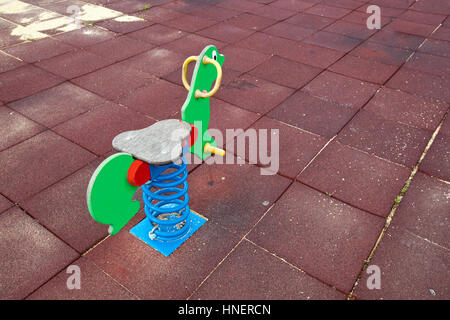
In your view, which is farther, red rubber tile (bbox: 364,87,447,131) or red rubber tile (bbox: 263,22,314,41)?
red rubber tile (bbox: 263,22,314,41)

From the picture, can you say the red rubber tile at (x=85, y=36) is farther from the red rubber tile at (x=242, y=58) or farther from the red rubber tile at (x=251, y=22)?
the red rubber tile at (x=251, y=22)

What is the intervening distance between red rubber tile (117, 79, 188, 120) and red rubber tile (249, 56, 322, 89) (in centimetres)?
147

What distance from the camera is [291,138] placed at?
4.47 metres

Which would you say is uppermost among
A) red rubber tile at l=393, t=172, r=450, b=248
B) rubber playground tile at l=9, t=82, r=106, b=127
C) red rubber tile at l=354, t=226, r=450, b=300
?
rubber playground tile at l=9, t=82, r=106, b=127

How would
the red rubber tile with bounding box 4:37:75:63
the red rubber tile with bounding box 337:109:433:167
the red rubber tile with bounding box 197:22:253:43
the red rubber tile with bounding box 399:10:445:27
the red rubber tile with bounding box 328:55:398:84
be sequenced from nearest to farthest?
the red rubber tile with bounding box 337:109:433:167 → the red rubber tile with bounding box 328:55:398:84 → the red rubber tile with bounding box 4:37:75:63 → the red rubber tile with bounding box 197:22:253:43 → the red rubber tile with bounding box 399:10:445:27

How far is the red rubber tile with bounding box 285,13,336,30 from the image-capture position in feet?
25.6

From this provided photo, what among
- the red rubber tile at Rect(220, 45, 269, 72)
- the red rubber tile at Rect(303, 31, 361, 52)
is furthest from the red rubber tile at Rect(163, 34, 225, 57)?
the red rubber tile at Rect(303, 31, 361, 52)

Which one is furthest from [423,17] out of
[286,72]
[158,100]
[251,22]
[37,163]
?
[37,163]

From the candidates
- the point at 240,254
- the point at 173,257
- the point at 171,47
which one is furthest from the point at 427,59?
the point at 173,257

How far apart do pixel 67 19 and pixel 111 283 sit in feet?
23.3

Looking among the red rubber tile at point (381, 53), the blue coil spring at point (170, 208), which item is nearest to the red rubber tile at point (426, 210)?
the blue coil spring at point (170, 208)

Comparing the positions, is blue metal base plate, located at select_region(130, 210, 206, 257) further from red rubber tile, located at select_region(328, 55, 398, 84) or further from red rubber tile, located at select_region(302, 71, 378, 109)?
red rubber tile, located at select_region(328, 55, 398, 84)

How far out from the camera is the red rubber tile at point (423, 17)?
8115mm

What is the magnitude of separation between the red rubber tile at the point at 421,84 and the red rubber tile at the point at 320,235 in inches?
122
